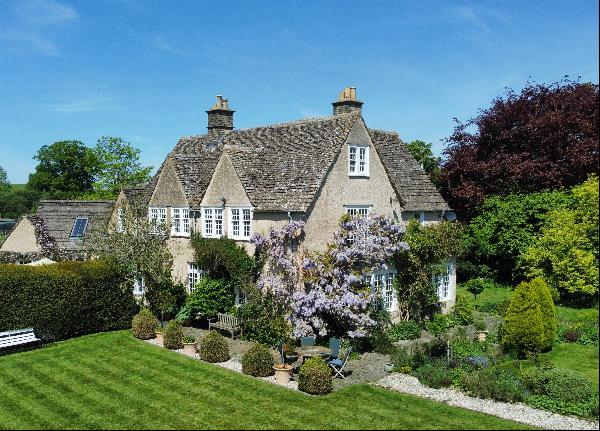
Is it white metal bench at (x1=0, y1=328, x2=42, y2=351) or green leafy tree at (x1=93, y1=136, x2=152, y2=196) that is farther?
green leafy tree at (x1=93, y1=136, x2=152, y2=196)

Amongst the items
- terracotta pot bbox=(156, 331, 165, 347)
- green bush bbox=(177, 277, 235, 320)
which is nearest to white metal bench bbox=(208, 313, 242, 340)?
green bush bbox=(177, 277, 235, 320)

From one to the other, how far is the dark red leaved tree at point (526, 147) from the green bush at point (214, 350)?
79.4 feet

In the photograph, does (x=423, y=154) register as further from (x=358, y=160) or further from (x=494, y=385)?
(x=494, y=385)

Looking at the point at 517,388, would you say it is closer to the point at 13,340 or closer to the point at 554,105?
the point at 13,340

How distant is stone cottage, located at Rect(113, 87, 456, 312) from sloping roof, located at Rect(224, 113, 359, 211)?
0.19 feet

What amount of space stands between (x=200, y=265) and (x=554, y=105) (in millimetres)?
26597

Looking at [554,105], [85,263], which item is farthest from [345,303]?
[554,105]

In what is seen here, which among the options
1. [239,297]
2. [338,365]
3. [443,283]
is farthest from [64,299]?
[443,283]

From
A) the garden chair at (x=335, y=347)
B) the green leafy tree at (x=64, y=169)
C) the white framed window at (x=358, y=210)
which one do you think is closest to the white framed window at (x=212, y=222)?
the white framed window at (x=358, y=210)

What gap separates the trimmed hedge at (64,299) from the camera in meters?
25.3

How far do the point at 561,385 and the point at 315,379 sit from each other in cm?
813

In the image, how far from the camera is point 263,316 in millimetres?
25656

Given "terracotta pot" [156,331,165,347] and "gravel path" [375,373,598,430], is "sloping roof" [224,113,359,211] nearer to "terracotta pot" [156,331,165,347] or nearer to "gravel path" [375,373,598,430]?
"terracotta pot" [156,331,165,347]

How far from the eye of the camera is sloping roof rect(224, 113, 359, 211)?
26.3m
